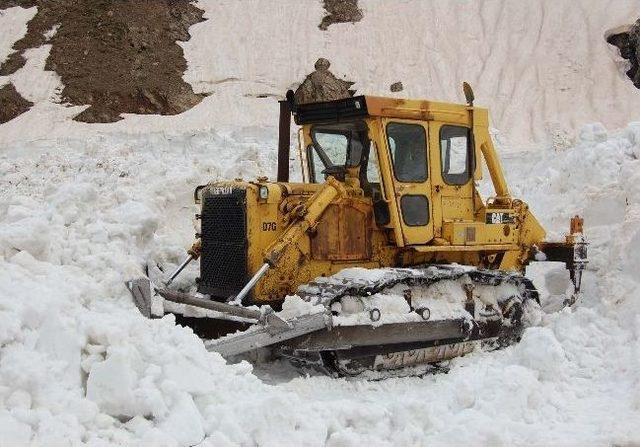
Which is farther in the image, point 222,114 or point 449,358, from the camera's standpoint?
point 222,114

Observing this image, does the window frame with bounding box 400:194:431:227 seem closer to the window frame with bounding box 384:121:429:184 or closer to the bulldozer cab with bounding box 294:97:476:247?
the bulldozer cab with bounding box 294:97:476:247

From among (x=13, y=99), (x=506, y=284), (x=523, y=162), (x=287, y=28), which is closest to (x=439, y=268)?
(x=506, y=284)

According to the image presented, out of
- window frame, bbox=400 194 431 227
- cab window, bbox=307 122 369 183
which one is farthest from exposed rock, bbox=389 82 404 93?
window frame, bbox=400 194 431 227

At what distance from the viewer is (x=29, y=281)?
186 inches

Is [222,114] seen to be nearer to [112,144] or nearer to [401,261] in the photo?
[112,144]

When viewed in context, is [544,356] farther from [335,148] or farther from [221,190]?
[221,190]

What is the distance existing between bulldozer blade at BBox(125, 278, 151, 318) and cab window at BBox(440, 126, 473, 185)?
336 cm

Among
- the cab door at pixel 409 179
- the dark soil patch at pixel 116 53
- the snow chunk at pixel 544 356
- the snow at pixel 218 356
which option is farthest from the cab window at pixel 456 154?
→ the dark soil patch at pixel 116 53

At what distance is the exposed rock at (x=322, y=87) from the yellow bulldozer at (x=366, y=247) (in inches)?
678

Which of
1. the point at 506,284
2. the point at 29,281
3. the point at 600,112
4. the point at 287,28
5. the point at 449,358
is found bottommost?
the point at 449,358

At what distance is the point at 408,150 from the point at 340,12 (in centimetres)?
2305

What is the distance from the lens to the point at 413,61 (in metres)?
26.7

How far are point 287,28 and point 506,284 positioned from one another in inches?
882

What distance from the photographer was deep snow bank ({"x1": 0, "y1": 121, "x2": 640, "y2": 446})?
153 inches
